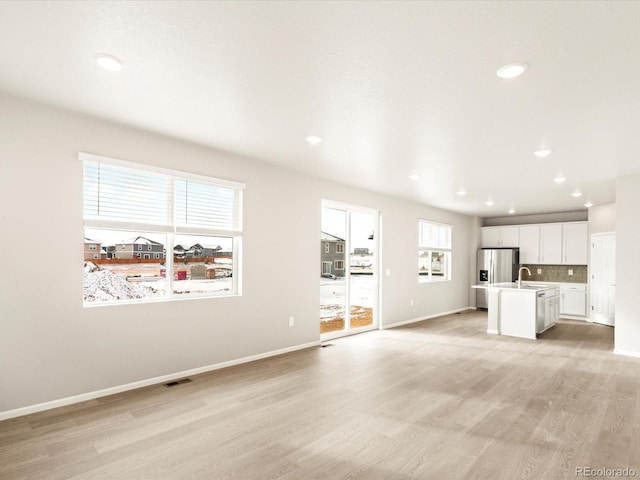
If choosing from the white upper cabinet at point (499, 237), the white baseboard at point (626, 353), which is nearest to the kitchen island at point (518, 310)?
the white baseboard at point (626, 353)

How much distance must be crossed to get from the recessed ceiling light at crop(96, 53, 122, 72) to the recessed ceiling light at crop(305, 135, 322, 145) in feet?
6.17

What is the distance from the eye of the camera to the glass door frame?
249 inches

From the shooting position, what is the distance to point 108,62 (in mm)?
2457

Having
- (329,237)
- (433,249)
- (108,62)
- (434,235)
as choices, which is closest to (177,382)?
(108,62)

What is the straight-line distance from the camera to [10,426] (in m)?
2.91

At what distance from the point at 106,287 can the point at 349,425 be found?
8.64ft

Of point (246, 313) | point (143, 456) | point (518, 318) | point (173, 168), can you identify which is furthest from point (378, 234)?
point (143, 456)

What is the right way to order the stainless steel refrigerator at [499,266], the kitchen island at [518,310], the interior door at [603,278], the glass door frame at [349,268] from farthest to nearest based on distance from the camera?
the stainless steel refrigerator at [499,266] → the interior door at [603,278] → the kitchen island at [518,310] → the glass door frame at [349,268]

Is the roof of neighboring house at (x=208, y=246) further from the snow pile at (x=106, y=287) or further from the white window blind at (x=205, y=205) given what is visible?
the snow pile at (x=106, y=287)

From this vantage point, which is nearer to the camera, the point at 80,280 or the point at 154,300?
the point at 80,280

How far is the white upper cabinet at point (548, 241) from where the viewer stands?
8.76 m

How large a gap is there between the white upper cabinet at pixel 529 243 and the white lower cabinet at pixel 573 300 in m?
0.94

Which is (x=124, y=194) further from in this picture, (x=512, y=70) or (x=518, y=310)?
(x=518, y=310)

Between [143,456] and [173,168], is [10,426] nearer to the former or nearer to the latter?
[143,456]
